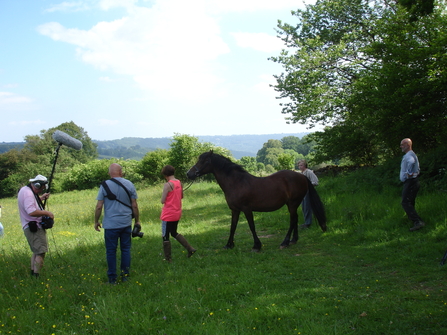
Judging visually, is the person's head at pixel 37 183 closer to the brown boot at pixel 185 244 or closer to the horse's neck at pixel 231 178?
the brown boot at pixel 185 244

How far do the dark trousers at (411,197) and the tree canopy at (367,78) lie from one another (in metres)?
3.14

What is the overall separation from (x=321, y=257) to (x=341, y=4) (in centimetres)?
1730

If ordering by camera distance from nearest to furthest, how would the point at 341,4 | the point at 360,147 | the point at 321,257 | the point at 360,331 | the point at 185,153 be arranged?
the point at 360,331 → the point at 321,257 → the point at 360,147 → the point at 341,4 → the point at 185,153

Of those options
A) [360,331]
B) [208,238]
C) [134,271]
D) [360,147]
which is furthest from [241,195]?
[360,147]

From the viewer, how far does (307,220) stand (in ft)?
32.5

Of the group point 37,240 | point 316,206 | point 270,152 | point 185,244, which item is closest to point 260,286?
point 185,244

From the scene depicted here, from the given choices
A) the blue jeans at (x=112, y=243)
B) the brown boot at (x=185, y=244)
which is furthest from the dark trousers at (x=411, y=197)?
the blue jeans at (x=112, y=243)

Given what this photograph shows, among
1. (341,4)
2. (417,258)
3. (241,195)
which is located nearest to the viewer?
(417,258)

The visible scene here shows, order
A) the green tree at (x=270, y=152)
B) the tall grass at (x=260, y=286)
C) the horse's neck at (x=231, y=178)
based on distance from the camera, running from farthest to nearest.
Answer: the green tree at (x=270, y=152) < the horse's neck at (x=231, y=178) < the tall grass at (x=260, y=286)

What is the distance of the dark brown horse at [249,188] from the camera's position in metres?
7.93

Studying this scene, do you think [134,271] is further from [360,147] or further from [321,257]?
[360,147]

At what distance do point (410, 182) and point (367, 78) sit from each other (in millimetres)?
6480

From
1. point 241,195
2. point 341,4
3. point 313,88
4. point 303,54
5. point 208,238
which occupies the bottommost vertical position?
point 208,238

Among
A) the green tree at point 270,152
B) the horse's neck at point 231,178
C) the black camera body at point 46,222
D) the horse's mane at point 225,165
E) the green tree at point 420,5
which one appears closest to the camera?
the black camera body at point 46,222
